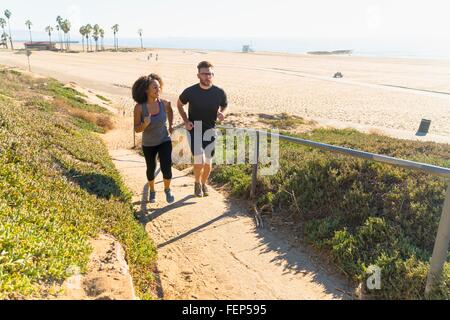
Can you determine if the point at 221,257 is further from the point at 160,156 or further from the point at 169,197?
the point at 160,156

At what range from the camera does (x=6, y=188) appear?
375 centimetres

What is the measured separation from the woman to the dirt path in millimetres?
558

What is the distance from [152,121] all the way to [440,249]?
380 centimetres

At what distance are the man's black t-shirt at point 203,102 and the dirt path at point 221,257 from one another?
4.38ft

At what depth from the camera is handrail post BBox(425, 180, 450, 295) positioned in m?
3.13

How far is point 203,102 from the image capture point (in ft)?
18.2

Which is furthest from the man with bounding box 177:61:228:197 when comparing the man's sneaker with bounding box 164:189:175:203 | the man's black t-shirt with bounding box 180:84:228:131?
the man's sneaker with bounding box 164:189:175:203

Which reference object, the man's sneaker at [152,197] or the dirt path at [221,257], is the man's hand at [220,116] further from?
the man's sneaker at [152,197]

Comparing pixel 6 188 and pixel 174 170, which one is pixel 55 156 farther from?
pixel 174 170

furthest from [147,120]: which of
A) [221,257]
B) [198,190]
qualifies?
[221,257]

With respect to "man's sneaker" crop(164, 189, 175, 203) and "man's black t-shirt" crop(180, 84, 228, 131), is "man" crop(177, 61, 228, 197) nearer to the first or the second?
"man's black t-shirt" crop(180, 84, 228, 131)

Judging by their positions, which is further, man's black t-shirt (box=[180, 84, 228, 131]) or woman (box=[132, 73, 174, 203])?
man's black t-shirt (box=[180, 84, 228, 131])

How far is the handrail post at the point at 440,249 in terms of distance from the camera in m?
3.13

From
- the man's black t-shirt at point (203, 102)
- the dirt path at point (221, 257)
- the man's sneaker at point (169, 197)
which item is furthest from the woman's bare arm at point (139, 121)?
the dirt path at point (221, 257)
